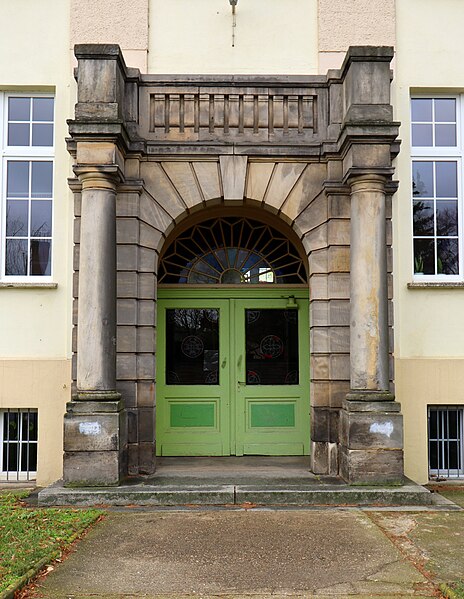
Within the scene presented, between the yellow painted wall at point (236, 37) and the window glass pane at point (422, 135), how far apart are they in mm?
1704

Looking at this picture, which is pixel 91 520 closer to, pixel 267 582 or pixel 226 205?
pixel 267 582

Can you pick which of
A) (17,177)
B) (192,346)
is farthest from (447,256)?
(17,177)

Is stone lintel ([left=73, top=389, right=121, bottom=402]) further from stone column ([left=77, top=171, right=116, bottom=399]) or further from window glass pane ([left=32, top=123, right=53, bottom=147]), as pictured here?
window glass pane ([left=32, top=123, right=53, bottom=147])

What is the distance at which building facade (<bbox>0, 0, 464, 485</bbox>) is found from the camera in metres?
8.21

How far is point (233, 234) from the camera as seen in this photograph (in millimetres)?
10023

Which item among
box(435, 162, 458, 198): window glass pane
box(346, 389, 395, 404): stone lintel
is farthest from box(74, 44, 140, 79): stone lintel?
box(346, 389, 395, 404): stone lintel

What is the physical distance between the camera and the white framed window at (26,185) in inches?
375

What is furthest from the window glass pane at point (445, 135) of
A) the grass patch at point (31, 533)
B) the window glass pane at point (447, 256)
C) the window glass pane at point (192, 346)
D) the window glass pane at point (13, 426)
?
the window glass pane at point (13, 426)

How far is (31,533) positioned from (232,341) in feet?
14.6

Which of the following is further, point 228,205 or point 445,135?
point 445,135

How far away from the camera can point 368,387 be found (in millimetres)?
8141

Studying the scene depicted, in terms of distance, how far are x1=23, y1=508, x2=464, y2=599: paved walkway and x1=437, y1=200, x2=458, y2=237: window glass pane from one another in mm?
4140

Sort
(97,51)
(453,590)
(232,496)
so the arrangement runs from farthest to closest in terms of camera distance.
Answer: (97,51) < (232,496) < (453,590)

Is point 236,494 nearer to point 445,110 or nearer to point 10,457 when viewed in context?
point 10,457
